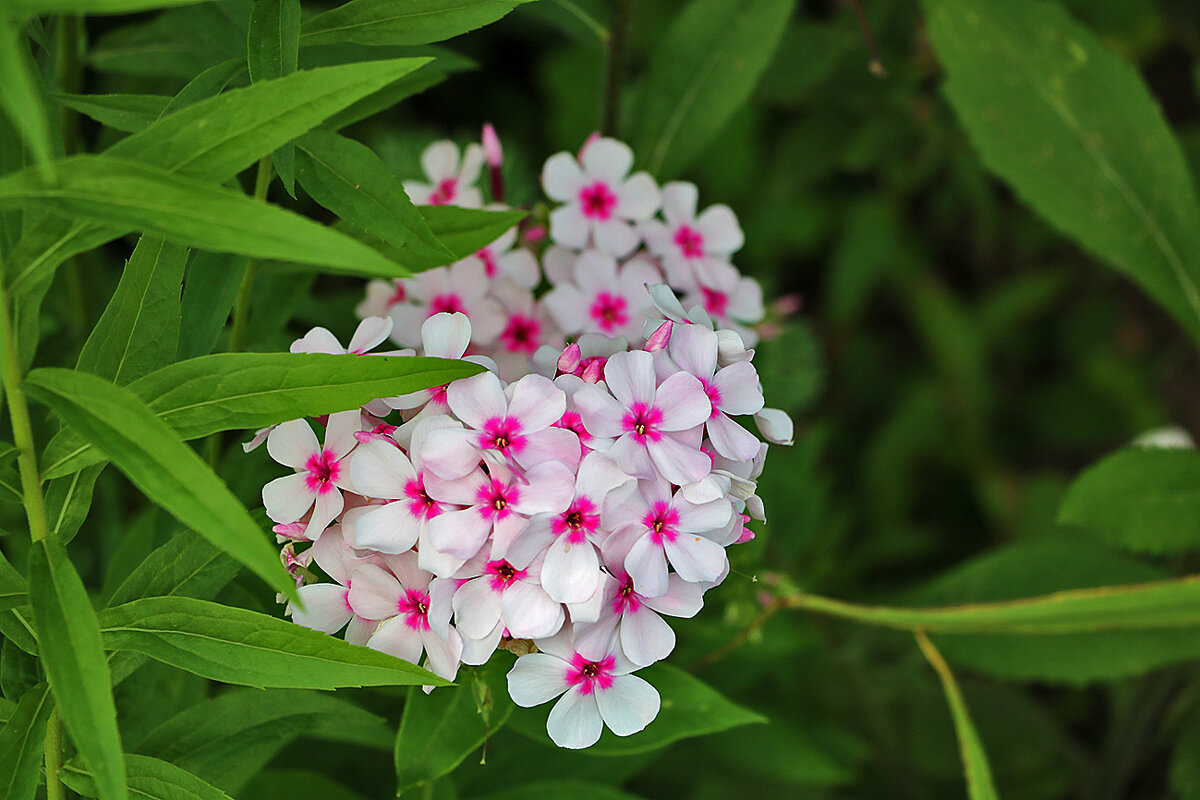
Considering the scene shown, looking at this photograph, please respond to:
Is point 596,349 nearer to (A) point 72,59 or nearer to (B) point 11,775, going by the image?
(B) point 11,775

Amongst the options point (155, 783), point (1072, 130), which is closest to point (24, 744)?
point (155, 783)

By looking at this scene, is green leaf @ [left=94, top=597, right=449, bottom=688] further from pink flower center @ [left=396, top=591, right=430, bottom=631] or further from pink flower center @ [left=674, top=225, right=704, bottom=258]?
pink flower center @ [left=674, top=225, right=704, bottom=258]

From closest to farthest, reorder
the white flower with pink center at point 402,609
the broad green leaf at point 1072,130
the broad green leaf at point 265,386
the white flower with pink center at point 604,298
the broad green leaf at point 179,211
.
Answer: the broad green leaf at point 179,211 → the broad green leaf at point 265,386 → the white flower with pink center at point 402,609 → the white flower with pink center at point 604,298 → the broad green leaf at point 1072,130

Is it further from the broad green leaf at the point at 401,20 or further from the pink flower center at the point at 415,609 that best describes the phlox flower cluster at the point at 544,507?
the broad green leaf at the point at 401,20

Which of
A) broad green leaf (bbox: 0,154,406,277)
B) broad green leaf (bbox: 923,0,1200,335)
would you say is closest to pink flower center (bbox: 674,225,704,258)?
broad green leaf (bbox: 923,0,1200,335)

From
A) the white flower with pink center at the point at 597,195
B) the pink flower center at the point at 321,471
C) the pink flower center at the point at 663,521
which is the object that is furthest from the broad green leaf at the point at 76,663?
the white flower with pink center at the point at 597,195

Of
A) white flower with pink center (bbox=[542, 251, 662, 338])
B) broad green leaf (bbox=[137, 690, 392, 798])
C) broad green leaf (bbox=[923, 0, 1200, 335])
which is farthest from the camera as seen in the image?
broad green leaf (bbox=[923, 0, 1200, 335])
